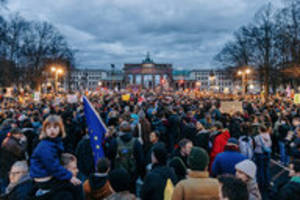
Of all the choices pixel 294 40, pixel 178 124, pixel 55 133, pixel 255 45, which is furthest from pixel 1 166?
pixel 255 45

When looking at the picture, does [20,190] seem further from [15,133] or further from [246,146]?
[246,146]

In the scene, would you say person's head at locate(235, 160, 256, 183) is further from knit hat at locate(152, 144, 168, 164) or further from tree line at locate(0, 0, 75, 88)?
tree line at locate(0, 0, 75, 88)

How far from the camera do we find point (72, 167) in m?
3.30

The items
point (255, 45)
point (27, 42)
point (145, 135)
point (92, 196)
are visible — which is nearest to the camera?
point (92, 196)

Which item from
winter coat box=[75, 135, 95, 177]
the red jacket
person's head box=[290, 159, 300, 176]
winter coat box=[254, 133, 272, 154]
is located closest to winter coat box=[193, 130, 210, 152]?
the red jacket

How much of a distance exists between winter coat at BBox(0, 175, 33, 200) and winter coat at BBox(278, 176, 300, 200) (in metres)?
3.22

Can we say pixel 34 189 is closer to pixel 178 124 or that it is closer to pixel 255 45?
pixel 178 124

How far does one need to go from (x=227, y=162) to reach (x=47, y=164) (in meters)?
3.01

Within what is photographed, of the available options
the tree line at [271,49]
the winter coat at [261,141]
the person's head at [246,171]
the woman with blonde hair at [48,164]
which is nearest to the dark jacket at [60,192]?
the woman with blonde hair at [48,164]

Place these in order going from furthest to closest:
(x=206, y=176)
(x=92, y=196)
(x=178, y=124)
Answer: (x=178, y=124)
(x=92, y=196)
(x=206, y=176)

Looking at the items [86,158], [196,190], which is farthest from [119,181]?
[86,158]

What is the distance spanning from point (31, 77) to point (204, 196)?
42.0 meters

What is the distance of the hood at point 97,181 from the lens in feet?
11.5

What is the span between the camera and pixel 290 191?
2.97 m
